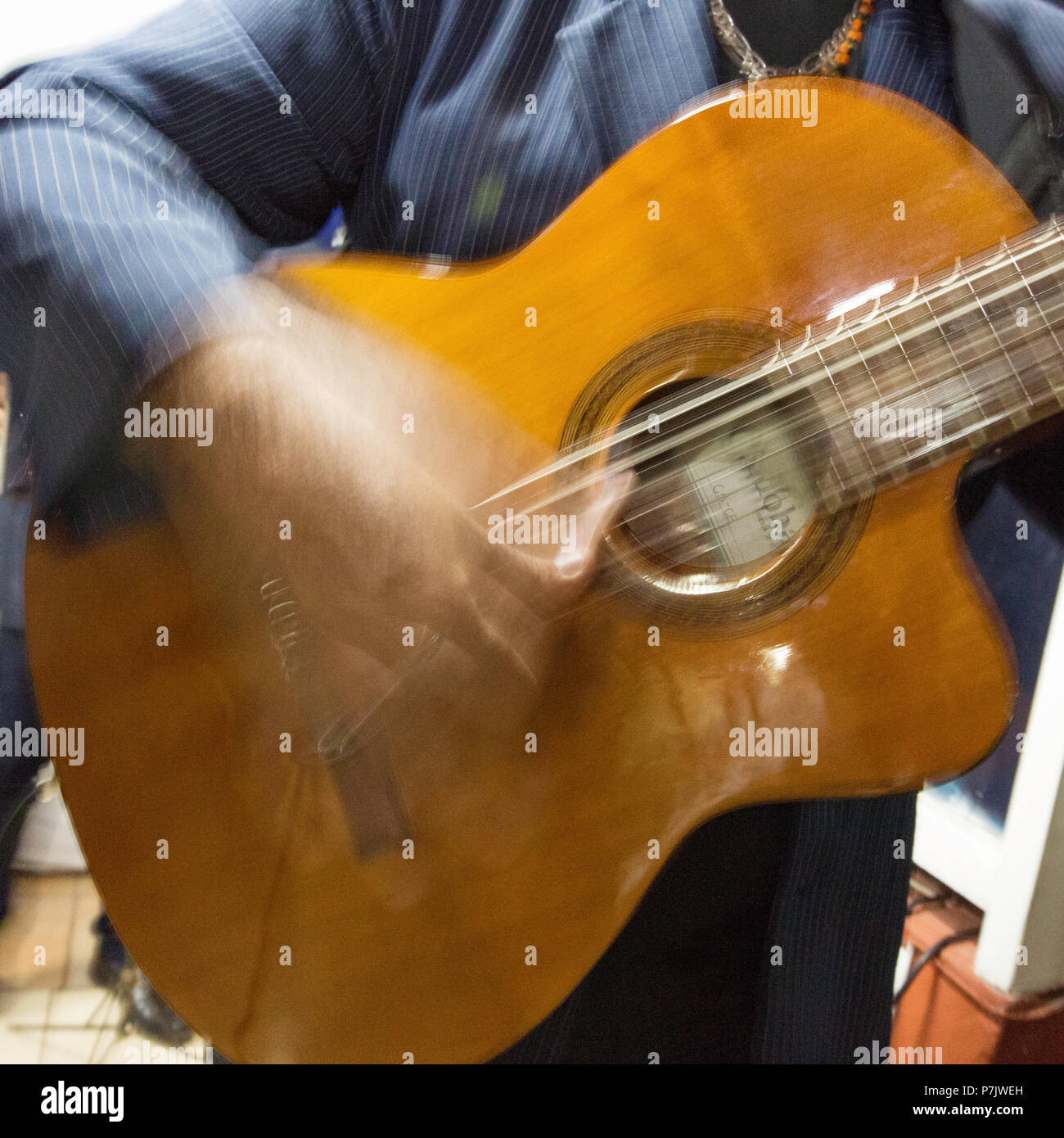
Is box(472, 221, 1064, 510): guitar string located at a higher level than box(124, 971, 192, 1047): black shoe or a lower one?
higher

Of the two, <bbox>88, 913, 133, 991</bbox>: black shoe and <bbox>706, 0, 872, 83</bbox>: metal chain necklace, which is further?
<bbox>88, 913, 133, 991</bbox>: black shoe

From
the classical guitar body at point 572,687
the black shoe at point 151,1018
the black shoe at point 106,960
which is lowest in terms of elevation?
the black shoe at point 151,1018

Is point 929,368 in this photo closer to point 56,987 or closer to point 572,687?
point 572,687

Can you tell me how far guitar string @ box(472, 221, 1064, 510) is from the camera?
526 millimetres

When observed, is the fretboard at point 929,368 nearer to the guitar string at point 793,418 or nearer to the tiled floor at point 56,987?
the guitar string at point 793,418

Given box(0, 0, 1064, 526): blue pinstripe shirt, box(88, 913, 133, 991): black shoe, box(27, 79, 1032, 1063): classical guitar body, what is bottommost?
box(88, 913, 133, 991): black shoe

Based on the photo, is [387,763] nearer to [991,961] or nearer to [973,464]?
[973,464]

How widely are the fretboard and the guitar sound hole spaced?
0.09 ft

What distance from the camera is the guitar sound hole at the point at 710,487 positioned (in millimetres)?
541

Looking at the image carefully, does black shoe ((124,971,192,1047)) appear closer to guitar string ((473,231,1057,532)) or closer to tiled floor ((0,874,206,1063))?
tiled floor ((0,874,206,1063))

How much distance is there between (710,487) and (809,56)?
34 centimetres

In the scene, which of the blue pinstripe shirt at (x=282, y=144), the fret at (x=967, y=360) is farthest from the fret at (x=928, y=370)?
the blue pinstripe shirt at (x=282, y=144)

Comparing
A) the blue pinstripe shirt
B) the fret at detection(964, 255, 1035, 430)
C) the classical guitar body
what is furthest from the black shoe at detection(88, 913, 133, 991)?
the fret at detection(964, 255, 1035, 430)

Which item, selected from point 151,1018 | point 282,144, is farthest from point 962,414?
point 151,1018
